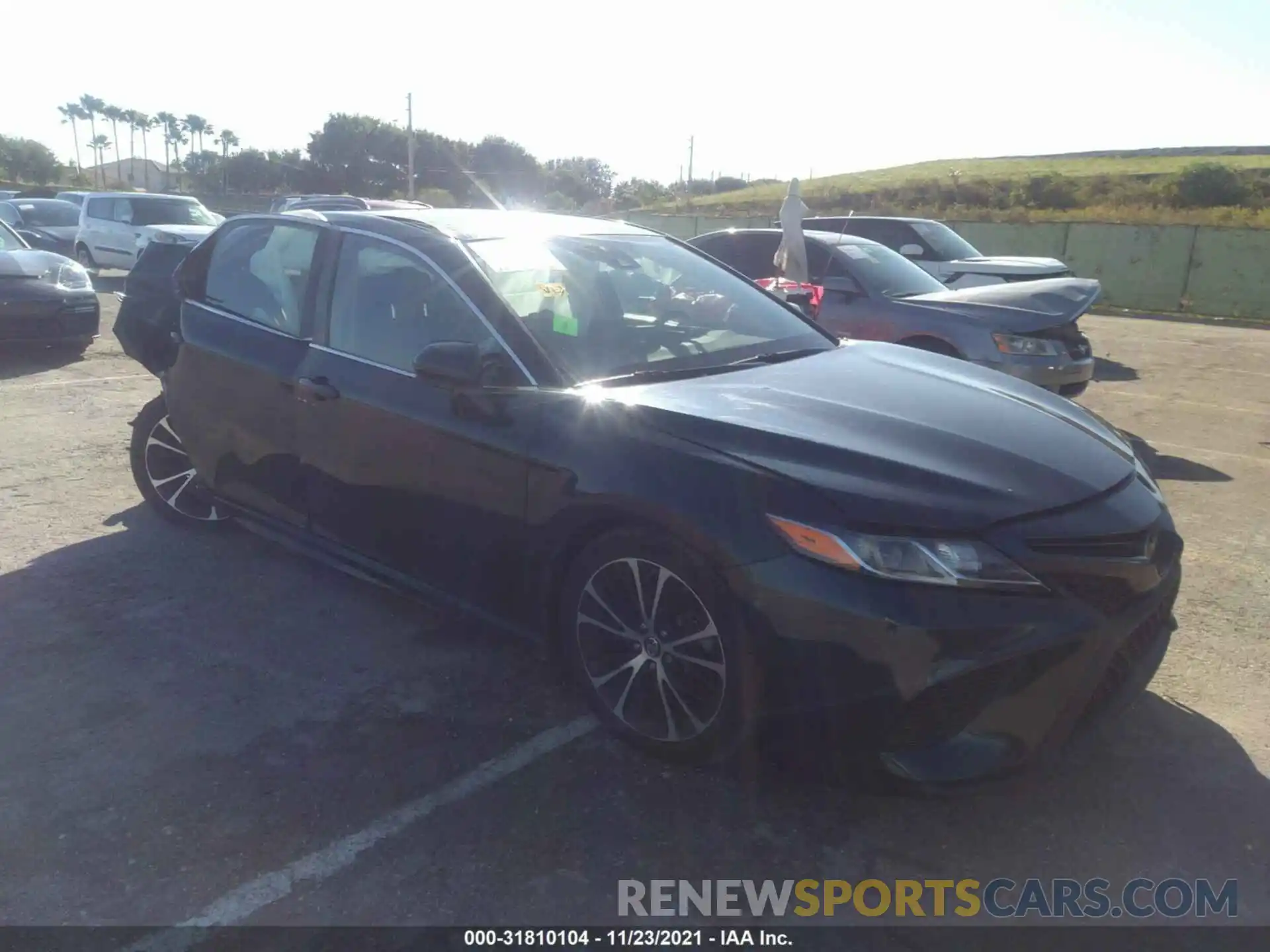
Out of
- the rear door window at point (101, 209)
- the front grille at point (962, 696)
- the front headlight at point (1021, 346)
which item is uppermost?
the rear door window at point (101, 209)

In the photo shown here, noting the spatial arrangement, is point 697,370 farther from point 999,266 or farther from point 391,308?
point 999,266

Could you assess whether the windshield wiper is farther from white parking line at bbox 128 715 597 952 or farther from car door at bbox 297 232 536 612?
white parking line at bbox 128 715 597 952

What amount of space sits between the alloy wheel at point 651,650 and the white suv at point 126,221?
57.2ft

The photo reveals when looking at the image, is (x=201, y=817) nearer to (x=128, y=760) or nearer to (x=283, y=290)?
(x=128, y=760)

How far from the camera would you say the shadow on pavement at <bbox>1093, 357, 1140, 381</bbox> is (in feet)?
37.1

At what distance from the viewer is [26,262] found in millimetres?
10031

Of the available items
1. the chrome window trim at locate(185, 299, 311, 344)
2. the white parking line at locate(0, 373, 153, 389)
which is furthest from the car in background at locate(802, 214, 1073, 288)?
the chrome window trim at locate(185, 299, 311, 344)

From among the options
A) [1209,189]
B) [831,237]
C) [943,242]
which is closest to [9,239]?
[831,237]

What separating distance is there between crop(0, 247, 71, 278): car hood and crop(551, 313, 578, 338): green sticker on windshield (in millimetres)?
8414

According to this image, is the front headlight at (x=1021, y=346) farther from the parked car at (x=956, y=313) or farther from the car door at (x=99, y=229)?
the car door at (x=99, y=229)

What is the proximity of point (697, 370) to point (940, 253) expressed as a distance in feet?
32.8

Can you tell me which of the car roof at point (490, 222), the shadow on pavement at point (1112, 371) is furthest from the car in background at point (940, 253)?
the car roof at point (490, 222)

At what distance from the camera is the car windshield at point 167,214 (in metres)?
18.8

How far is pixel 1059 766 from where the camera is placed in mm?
3148
